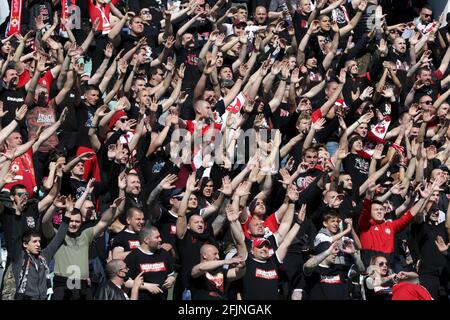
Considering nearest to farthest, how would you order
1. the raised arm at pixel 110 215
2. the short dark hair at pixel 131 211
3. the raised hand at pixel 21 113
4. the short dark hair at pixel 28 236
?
the short dark hair at pixel 28 236 → the raised arm at pixel 110 215 → the short dark hair at pixel 131 211 → the raised hand at pixel 21 113

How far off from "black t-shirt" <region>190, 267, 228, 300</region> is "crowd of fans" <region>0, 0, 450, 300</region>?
21mm

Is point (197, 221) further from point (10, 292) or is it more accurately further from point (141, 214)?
point (10, 292)

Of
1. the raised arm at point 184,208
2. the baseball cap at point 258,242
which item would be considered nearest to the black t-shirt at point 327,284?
the baseball cap at point 258,242

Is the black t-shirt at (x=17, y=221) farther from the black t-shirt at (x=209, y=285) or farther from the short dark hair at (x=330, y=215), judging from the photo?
the short dark hair at (x=330, y=215)

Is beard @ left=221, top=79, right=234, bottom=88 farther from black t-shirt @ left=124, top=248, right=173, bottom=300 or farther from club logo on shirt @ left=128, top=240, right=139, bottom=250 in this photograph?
black t-shirt @ left=124, top=248, right=173, bottom=300

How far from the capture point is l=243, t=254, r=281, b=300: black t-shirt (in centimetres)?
1675

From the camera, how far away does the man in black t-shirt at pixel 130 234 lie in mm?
17078

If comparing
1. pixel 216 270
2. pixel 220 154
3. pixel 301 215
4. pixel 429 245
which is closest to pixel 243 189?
pixel 301 215

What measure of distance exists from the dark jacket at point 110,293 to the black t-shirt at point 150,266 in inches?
20.2

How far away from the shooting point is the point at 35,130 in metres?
18.7

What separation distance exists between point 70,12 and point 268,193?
4793mm

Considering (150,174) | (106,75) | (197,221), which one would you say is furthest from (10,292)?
(106,75)
